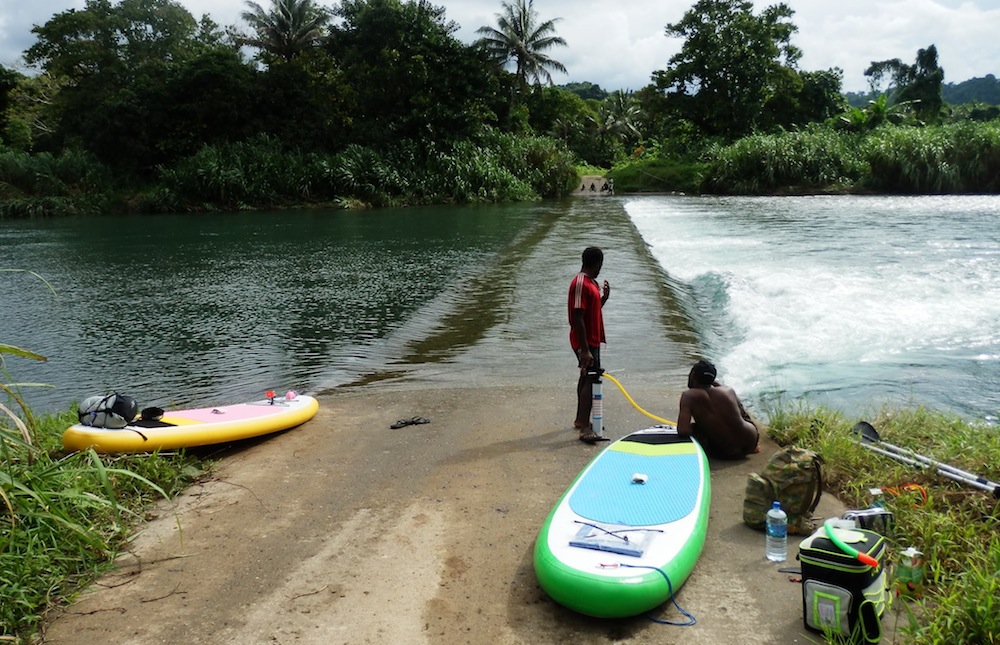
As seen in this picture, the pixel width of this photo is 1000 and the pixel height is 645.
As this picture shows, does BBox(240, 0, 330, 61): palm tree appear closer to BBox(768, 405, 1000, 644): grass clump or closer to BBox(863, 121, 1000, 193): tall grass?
BBox(863, 121, 1000, 193): tall grass

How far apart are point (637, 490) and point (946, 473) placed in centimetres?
177

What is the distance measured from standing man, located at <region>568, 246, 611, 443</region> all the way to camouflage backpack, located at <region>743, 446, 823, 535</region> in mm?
1798

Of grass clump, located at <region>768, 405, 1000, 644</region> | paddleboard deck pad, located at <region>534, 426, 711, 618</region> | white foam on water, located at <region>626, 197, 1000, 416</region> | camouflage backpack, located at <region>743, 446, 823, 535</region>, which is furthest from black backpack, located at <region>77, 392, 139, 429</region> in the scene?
white foam on water, located at <region>626, 197, 1000, 416</region>

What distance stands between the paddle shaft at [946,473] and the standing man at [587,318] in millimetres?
1978

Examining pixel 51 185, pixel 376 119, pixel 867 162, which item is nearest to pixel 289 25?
pixel 376 119

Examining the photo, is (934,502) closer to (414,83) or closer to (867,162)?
(867,162)

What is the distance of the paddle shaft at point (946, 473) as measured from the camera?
12.9 feet

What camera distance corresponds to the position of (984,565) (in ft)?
11.2

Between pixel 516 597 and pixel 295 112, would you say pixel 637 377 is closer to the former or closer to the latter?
pixel 516 597

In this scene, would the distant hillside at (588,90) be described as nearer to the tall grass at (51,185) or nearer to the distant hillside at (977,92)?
the distant hillside at (977,92)

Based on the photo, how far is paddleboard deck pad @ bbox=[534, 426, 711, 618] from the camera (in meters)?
3.40

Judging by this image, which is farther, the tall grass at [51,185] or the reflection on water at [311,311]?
the tall grass at [51,185]

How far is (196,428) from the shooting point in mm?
5770

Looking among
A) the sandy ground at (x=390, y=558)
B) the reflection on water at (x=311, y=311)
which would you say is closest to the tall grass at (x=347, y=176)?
the reflection on water at (x=311, y=311)
